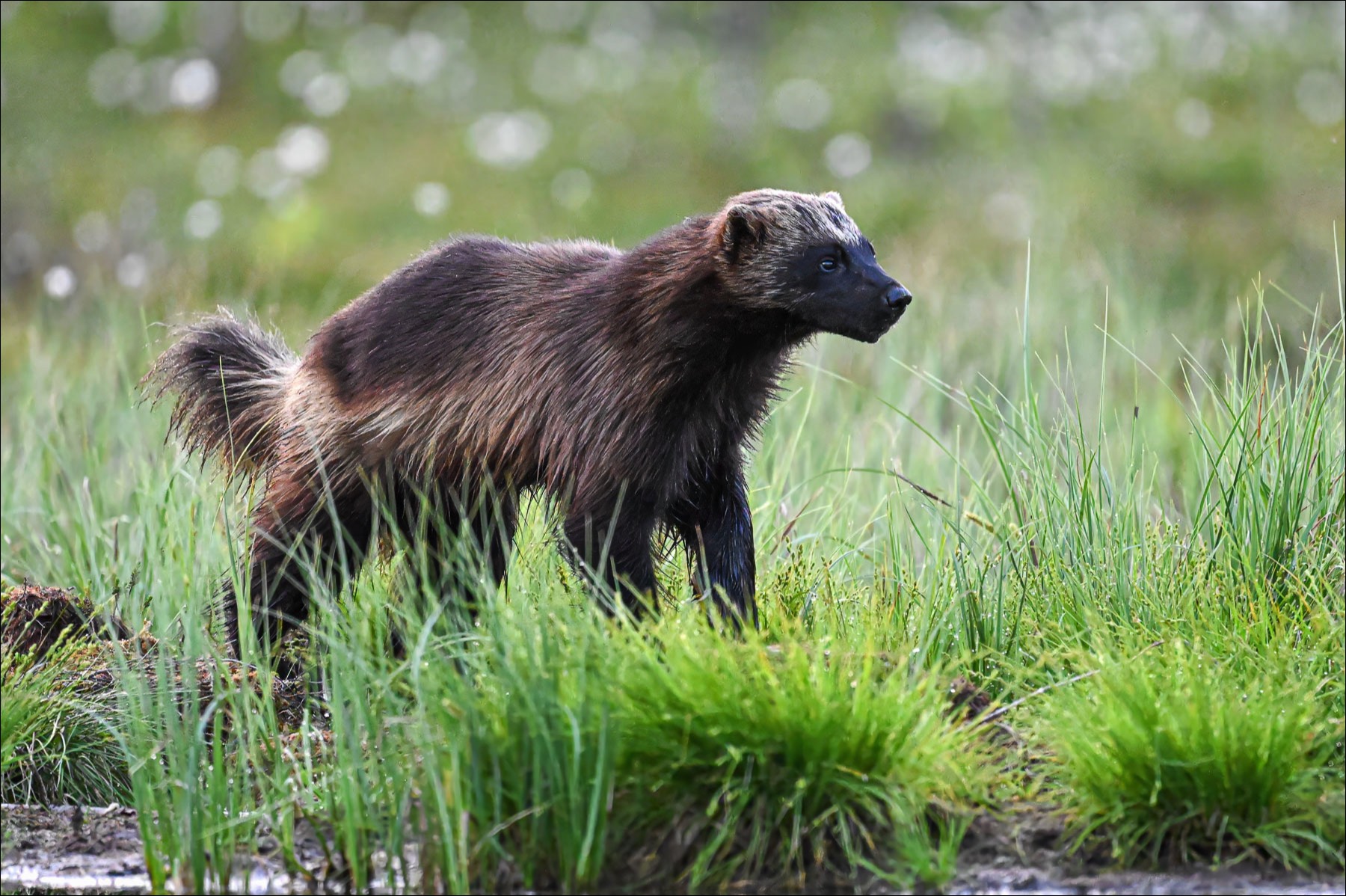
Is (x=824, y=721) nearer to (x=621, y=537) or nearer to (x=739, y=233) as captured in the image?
(x=621, y=537)

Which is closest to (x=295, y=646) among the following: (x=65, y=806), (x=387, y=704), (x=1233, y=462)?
(x=65, y=806)

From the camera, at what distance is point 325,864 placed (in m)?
3.39

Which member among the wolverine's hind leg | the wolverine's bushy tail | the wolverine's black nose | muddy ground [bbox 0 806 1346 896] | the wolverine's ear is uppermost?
the wolverine's ear

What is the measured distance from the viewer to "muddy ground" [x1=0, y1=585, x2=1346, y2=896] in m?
3.15

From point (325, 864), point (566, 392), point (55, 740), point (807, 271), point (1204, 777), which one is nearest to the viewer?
point (1204, 777)

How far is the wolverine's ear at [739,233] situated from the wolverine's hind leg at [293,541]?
1.33 metres

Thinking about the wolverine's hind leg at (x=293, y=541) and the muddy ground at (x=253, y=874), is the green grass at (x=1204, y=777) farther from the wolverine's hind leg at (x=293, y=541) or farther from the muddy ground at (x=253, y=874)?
the wolverine's hind leg at (x=293, y=541)

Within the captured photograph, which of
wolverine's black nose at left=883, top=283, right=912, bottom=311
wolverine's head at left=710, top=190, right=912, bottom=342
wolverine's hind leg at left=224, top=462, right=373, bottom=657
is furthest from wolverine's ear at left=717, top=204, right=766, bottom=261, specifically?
wolverine's hind leg at left=224, top=462, right=373, bottom=657

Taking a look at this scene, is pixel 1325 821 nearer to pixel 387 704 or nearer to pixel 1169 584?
pixel 1169 584

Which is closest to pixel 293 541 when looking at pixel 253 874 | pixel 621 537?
pixel 621 537

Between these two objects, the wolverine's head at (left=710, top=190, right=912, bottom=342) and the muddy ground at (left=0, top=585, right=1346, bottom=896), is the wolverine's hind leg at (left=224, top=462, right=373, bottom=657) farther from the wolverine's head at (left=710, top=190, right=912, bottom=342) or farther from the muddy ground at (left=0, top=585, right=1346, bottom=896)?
the wolverine's head at (left=710, top=190, right=912, bottom=342)

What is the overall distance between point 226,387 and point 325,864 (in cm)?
219

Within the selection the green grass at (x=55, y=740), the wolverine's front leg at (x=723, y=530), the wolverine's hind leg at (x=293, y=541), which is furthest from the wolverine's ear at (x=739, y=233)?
the green grass at (x=55, y=740)

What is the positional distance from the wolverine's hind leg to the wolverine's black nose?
5.38 ft
